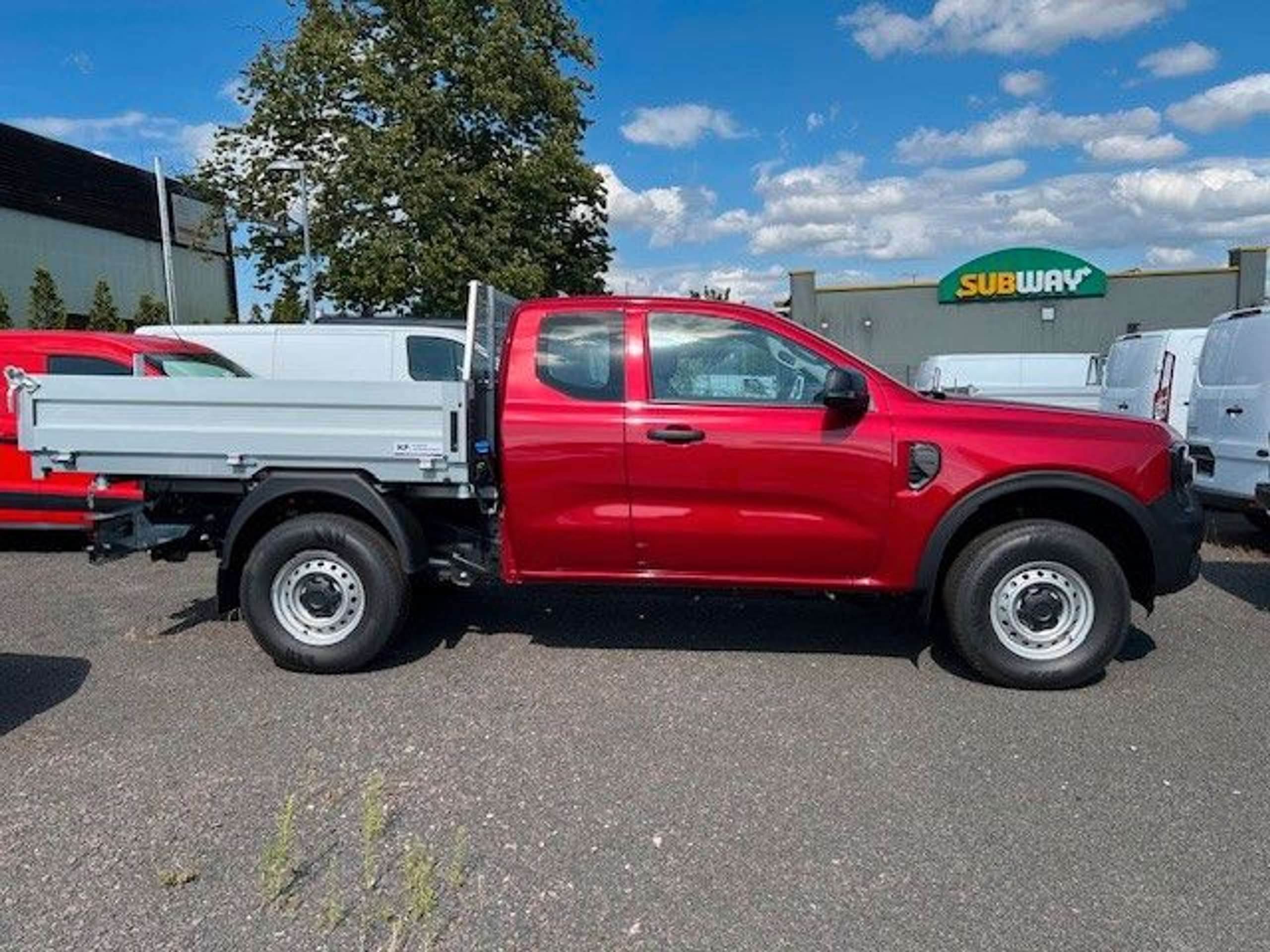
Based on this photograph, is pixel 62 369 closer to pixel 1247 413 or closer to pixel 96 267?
pixel 1247 413

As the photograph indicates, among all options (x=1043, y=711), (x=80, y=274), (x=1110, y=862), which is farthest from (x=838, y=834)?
(x=80, y=274)

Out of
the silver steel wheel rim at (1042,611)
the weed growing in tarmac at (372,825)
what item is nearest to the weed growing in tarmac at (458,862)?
the weed growing in tarmac at (372,825)

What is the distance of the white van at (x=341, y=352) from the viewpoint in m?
9.55

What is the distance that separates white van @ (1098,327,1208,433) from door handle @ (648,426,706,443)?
236 inches

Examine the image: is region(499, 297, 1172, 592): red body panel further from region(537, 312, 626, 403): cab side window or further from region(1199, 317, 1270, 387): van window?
region(1199, 317, 1270, 387): van window

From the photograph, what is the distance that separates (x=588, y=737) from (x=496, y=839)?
3.00 ft

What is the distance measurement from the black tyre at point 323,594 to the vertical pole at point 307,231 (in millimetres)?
16591

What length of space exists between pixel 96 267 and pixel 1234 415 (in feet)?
112

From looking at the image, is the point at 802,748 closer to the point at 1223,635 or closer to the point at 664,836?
the point at 664,836

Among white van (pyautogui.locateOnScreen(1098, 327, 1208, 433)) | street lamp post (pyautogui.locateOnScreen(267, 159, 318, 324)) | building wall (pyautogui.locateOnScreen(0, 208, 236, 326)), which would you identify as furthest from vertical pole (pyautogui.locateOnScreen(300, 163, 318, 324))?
white van (pyautogui.locateOnScreen(1098, 327, 1208, 433))

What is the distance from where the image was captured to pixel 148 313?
3047cm

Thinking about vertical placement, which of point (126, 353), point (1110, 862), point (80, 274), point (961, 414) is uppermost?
point (80, 274)

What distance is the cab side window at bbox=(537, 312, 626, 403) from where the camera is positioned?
4.83 m

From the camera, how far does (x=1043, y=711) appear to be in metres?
4.46
